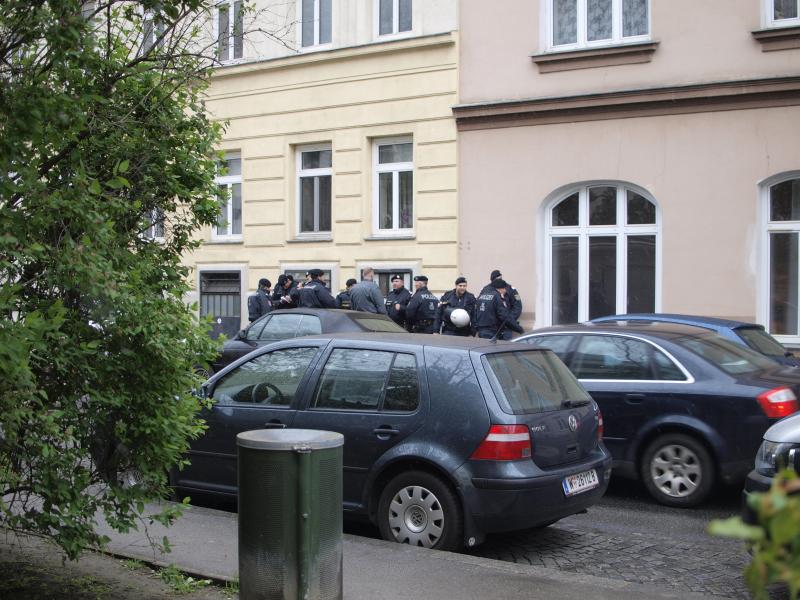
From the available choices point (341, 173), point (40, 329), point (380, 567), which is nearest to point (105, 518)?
point (40, 329)

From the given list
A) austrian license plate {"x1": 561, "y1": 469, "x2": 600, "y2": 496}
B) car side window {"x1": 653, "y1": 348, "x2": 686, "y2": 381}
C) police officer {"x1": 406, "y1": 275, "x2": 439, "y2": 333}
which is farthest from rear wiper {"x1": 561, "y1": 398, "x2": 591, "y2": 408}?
police officer {"x1": 406, "y1": 275, "x2": 439, "y2": 333}

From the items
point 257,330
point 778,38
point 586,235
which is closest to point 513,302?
point 586,235

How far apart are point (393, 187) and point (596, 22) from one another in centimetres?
491

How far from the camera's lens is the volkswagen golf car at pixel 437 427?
673 cm

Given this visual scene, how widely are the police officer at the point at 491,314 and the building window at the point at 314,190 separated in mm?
5020

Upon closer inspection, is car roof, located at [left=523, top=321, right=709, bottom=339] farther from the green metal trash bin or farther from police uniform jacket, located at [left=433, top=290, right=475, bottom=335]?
police uniform jacket, located at [left=433, top=290, right=475, bottom=335]

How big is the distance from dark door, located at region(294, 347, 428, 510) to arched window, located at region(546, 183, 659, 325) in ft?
33.0

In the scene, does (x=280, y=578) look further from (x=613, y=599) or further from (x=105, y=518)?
→ (x=613, y=599)

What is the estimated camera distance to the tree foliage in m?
4.50

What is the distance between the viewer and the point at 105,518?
17.3ft

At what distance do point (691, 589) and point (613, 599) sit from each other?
3.10 ft

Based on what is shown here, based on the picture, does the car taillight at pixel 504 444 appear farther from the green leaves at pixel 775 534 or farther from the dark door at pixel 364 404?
the green leaves at pixel 775 534

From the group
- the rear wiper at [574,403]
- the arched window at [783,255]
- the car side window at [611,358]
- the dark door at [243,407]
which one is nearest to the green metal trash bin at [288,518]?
the dark door at [243,407]

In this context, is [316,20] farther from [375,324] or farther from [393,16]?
[375,324]
